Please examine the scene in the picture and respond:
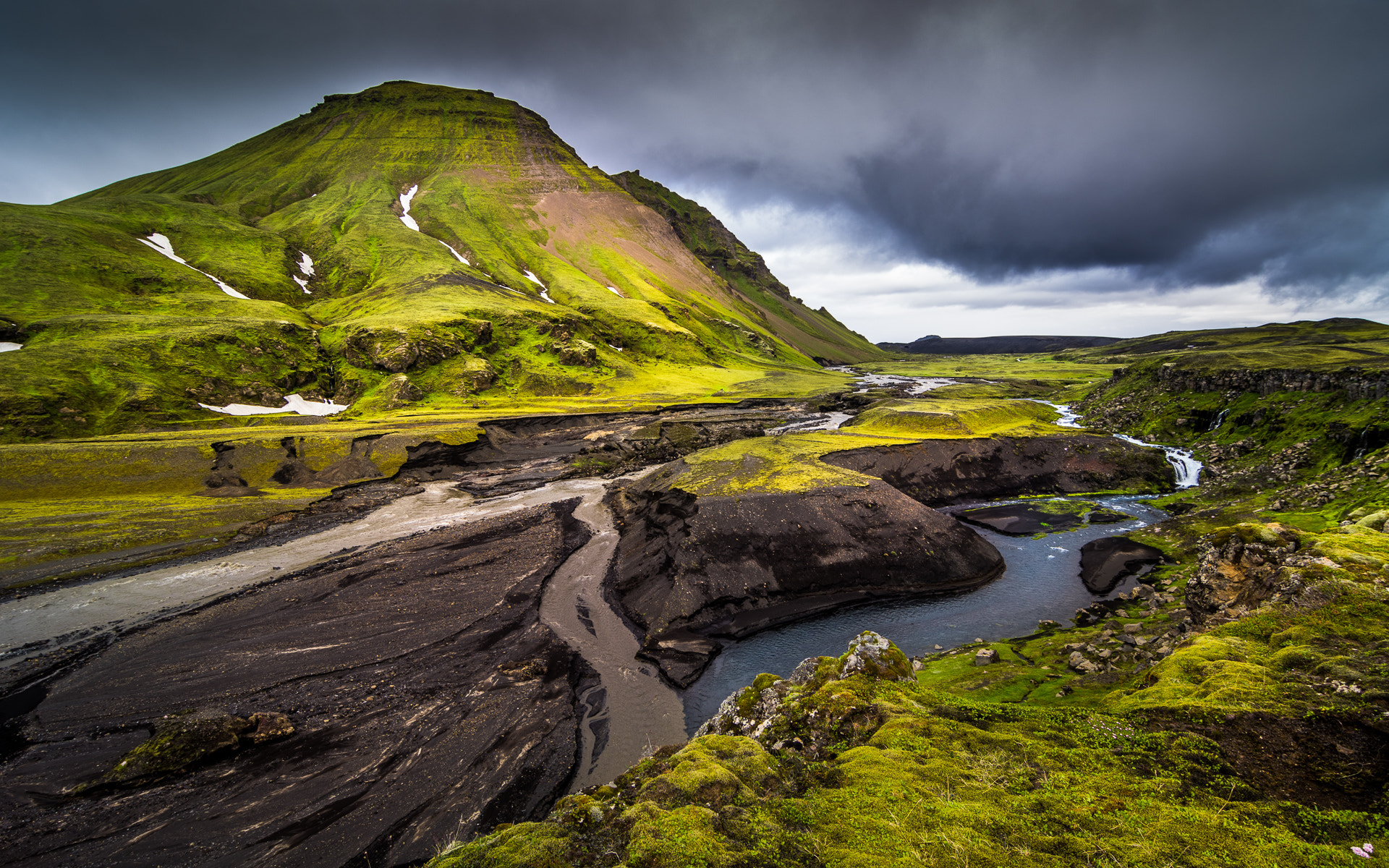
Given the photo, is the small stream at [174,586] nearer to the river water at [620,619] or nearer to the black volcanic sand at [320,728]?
the river water at [620,619]

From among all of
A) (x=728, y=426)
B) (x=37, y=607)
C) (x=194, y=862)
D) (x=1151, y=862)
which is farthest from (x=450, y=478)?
(x=1151, y=862)

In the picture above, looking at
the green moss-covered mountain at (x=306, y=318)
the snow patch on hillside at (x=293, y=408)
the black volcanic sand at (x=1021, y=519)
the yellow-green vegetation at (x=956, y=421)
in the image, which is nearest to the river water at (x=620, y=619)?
the black volcanic sand at (x=1021, y=519)

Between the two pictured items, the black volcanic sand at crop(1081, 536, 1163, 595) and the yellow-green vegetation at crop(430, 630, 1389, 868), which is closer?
the yellow-green vegetation at crop(430, 630, 1389, 868)

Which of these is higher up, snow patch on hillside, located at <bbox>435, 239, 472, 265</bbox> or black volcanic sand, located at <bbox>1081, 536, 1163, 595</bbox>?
snow patch on hillside, located at <bbox>435, 239, 472, 265</bbox>

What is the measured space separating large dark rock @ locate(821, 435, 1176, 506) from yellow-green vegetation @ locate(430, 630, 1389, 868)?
3624 cm

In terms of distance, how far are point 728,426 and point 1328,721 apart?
71611mm

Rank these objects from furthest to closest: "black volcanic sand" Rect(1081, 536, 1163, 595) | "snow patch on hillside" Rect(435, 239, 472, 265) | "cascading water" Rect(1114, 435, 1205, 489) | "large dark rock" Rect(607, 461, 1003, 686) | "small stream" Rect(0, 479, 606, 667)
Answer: "snow patch on hillside" Rect(435, 239, 472, 265)
"cascading water" Rect(1114, 435, 1205, 489)
"black volcanic sand" Rect(1081, 536, 1163, 595)
"large dark rock" Rect(607, 461, 1003, 686)
"small stream" Rect(0, 479, 606, 667)

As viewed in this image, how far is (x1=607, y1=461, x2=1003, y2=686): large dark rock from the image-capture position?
91.5 ft

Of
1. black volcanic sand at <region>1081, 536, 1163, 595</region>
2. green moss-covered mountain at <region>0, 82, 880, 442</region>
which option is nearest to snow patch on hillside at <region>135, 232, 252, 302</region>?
green moss-covered mountain at <region>0, 82, 880, 442</region>

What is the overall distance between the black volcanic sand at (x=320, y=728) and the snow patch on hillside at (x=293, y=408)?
227 feet

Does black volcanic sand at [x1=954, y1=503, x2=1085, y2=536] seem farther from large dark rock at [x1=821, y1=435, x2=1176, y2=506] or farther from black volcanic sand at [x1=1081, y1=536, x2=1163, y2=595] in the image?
black volcanic sand at [x1=1081, y1=536, x2=1163, y2=595]

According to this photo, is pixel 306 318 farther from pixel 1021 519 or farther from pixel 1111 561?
pixel 1111 561

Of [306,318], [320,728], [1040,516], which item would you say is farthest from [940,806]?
[306,318]

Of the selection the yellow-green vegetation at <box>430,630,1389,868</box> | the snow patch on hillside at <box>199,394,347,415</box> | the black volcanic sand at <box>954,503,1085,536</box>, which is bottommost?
the black volcanic sand at <box>954,503,1085,536</box>
